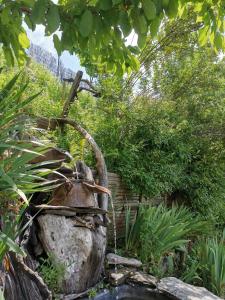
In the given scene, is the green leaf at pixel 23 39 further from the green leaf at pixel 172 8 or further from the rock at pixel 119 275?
the rock at pixel 119 275

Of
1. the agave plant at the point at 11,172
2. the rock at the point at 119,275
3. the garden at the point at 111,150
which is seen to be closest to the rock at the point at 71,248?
the garden at the point at 111,150

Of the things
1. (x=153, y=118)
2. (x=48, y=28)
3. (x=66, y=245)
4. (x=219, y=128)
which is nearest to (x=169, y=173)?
(x=153, y=118)

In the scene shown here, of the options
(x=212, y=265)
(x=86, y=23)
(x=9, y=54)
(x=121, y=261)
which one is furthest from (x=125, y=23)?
(x=212, y=265)

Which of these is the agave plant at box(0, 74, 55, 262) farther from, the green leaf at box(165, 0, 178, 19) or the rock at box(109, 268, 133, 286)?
the rock at box(109, 268, 133, 286)

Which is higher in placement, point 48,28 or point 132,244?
point 48,28

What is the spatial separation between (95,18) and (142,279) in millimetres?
3218

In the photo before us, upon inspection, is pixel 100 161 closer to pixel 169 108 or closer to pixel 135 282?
pixel 135 282

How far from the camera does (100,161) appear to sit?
474 centimetres

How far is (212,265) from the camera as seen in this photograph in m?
5.39

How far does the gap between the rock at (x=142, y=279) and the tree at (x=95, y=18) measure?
2731 mm

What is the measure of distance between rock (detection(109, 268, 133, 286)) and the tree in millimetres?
2483

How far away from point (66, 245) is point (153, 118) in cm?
300

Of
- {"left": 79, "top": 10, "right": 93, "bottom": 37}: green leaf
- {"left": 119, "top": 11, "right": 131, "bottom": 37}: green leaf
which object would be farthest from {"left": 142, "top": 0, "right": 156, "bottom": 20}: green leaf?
{"left": 79, "top": 10, "right": 93, "bottom": 37}: green leaf

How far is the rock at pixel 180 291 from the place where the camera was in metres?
4.28
